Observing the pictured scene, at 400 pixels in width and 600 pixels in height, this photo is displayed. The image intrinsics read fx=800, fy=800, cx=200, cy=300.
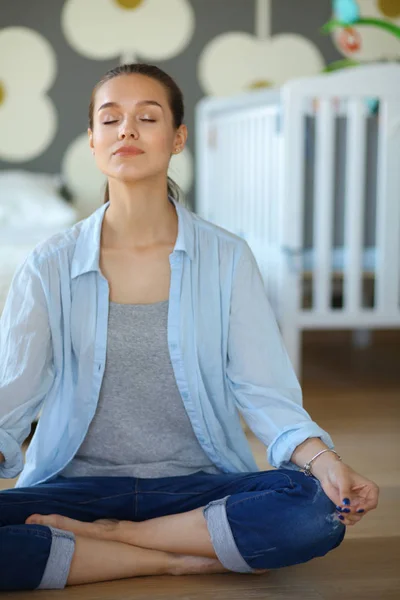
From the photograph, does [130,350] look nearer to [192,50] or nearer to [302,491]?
[302,491]

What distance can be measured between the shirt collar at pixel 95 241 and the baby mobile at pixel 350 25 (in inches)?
62.3

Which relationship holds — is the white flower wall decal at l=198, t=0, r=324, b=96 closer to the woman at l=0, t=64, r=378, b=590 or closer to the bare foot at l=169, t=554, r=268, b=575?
the woman at l=0, t=64, r=378, b=590

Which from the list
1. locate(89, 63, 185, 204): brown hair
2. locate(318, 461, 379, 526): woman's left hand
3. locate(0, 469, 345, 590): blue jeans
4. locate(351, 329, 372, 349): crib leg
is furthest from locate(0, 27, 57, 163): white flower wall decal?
locate(318, 461, 379, 526): woman's left hand

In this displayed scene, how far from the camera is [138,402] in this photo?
1272 millimetres

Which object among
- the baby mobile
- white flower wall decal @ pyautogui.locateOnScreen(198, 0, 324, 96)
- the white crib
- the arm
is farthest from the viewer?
white flower wall decal @ pyautogui.locateOnScreen(198, 0, 324, 96)

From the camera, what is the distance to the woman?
46.8 inches

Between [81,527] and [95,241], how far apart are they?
1.46ft

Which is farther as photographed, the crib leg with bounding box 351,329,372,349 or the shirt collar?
the crib leg with bounding box 351,329,372,349

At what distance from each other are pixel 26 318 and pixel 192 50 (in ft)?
7.73

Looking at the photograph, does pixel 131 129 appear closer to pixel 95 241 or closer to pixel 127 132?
pixel 127 132

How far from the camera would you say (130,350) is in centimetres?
126

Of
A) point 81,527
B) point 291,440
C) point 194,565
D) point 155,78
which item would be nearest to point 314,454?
point 291,440

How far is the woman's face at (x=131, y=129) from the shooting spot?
1252 mm

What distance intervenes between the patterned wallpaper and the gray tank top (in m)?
2.11
